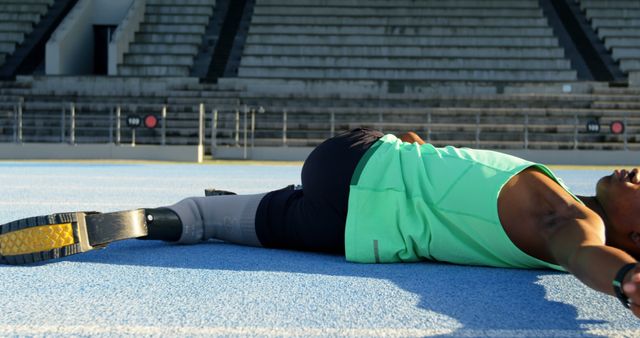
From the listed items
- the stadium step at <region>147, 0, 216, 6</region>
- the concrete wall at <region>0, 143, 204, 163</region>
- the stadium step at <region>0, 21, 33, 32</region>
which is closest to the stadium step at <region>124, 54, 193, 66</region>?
the stadium step at <region>147, 0, 216, 6</region>

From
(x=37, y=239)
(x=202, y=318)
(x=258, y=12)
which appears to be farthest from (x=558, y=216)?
(x=258, y=12)

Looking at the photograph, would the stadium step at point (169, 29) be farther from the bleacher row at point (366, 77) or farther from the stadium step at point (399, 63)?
the stadium step at point (399, 63)

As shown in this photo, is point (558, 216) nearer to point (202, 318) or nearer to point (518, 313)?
point (518, 313)

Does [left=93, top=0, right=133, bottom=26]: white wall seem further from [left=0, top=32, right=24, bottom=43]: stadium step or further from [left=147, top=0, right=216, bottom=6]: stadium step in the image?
[left=0, top=32, right=24, bottom=43]: stadium step

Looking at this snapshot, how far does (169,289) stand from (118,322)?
0.91 ft

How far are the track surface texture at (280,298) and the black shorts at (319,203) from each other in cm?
5

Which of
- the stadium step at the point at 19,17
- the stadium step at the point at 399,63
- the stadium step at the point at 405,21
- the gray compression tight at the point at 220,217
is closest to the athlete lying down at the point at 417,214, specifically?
the gray compression tight at the point at 220,217

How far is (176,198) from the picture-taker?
3.81m

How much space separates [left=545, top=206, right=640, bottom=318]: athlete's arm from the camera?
1.15 meters

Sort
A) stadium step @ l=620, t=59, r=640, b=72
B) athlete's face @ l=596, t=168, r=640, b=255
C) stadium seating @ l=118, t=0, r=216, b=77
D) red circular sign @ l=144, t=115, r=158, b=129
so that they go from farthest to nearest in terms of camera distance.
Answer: stadium seating @ l=118, t=0, r=216, b=77, stadium step @ l=620, t=59, r=640, b=72, red circular sign @ l=144, t=115, r=158, b=129, athlete's face @ l=596, t=168, r=640, b=255

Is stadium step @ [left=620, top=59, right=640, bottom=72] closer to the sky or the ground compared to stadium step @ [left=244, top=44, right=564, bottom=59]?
closer to the ground

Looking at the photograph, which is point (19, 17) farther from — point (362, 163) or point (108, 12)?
point (362, 163)

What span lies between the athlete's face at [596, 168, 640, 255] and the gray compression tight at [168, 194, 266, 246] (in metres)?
0.96

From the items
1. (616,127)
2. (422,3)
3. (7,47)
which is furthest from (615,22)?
(7,47)
